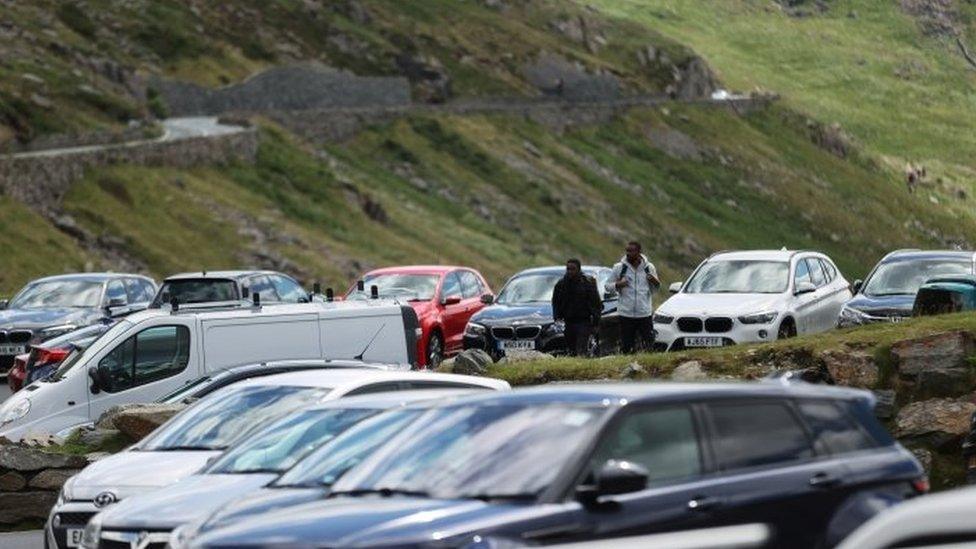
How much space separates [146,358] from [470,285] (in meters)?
11.1

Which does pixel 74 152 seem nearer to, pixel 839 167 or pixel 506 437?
pixel 506 437

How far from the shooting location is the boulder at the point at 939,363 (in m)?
18.4

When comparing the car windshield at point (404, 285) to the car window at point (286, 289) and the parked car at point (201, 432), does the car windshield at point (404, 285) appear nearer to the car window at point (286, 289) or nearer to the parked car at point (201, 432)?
the car window at point (286, 289)

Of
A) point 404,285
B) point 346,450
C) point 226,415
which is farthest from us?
point 404,285

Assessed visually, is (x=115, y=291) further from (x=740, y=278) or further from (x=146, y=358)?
(x=146, y=358)

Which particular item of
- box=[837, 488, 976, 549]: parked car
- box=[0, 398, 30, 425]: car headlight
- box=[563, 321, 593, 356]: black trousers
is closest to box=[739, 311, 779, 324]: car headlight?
box=[563, 321, 593, 356]: black trousers

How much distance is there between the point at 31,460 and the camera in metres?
18.8

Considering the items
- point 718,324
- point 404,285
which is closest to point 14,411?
point 718,324

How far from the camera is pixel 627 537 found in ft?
30.9

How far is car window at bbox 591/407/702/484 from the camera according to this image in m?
9.77

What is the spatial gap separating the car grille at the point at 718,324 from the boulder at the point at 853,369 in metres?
6.58

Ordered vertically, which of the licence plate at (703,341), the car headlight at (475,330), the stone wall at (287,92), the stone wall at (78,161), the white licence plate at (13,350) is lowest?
the white licence plate at (13,350)

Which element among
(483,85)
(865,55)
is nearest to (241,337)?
(483,85)

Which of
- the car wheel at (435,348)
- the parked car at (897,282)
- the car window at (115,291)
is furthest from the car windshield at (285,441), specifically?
the car window at (115,291)
